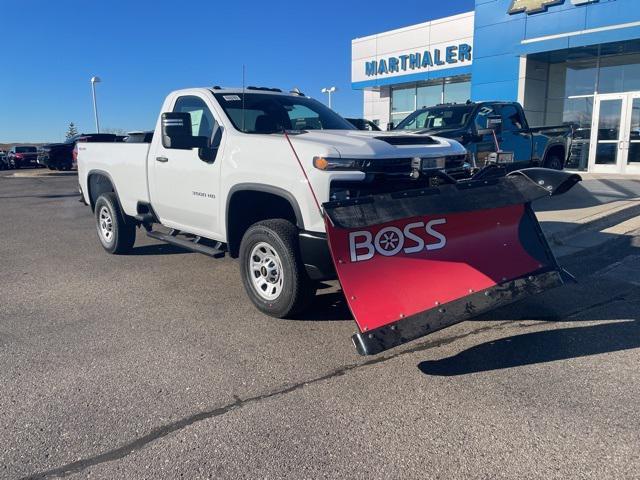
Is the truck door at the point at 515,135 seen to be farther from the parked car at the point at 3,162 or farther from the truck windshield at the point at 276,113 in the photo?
the parked car at the point at 3,162

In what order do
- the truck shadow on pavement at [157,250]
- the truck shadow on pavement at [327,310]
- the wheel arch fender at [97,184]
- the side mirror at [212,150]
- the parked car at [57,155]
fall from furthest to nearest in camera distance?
the parked car at [57,155], the truck shadow on pavement at [157,250], the wheel arch fender at [97,184], the side mirror at [212,150], the truck shadow on pavement at [327,310]

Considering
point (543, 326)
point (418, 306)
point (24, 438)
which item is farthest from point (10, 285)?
point (543, 326)

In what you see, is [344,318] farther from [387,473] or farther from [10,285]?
[10,285]

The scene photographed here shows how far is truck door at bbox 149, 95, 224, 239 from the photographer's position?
17.5 ft

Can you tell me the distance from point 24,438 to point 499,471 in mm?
2519

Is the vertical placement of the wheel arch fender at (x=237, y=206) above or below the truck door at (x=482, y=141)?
below

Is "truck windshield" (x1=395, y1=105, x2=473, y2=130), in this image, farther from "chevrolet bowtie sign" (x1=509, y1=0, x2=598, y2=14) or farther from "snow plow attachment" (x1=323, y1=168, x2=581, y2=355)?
"chevrolet bowtie sign" (x1=509, y1=0, x2=598, y2=14)

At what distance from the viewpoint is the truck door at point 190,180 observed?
533cm

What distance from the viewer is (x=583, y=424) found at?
3.02 m

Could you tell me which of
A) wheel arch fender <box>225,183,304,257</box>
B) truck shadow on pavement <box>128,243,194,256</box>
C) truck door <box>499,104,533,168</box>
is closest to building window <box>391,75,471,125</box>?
truck door <box>499,104,533,168</box>

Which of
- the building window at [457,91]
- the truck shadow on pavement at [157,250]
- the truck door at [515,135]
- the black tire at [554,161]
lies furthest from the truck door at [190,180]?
the building window at [457,91]

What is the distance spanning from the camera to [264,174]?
4582 mm

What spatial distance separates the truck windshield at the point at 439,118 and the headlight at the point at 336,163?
651 centimetres

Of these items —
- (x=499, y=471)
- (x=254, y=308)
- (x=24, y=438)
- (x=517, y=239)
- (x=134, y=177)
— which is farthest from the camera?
(x=134, y=177)
